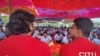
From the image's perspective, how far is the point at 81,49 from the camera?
2301mm

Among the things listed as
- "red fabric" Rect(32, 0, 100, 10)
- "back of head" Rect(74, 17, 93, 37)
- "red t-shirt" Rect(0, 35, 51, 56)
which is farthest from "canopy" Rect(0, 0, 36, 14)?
"red t-shirt" Rect(0, 35, 51, 56)

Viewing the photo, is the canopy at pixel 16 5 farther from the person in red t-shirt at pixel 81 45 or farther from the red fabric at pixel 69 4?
the person in red t-shirt at pixel 81 45

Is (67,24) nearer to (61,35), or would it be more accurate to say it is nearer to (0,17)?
(61,35)

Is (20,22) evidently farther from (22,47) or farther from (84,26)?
(84,26)

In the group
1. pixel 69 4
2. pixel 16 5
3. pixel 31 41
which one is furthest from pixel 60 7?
pixel 31 41

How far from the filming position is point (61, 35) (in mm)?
3654

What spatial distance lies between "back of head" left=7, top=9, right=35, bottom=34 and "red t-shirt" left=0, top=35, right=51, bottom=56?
0.22ft

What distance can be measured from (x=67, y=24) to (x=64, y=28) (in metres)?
0.06

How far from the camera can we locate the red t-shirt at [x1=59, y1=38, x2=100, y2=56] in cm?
228

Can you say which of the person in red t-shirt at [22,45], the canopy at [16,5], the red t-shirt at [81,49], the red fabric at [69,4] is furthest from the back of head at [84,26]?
the canopy at [16,5]

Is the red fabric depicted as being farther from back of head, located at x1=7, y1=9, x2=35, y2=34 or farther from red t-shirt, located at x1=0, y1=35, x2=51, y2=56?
red t-shirt, located at x1=0, y1=35, x2=51, y2=56

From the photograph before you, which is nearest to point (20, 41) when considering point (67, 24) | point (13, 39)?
point (13, 39)

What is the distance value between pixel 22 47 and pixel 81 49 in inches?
16.5

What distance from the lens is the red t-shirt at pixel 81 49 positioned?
2.28m
